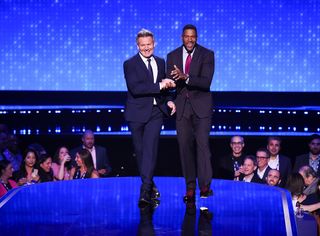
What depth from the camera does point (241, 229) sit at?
2.82 m

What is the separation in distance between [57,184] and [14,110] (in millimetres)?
2669

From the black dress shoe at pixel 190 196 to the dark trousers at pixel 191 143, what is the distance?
0.08 ft

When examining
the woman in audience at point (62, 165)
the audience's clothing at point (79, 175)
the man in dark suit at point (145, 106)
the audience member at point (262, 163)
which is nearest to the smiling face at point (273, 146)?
the audience member at point (262, 163)

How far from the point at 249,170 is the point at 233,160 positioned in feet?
1.49

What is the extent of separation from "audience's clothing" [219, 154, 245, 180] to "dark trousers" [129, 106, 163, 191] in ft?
6.74

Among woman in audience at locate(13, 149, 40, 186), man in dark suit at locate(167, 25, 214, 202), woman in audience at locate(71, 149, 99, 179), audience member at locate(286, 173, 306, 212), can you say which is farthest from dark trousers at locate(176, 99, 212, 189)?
woman in audience at locate(13, 149, 40, 186)

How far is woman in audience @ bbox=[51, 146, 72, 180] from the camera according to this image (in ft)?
17.1

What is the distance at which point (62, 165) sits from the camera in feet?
17.1

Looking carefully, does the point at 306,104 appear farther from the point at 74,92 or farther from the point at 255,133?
the point at 74,92

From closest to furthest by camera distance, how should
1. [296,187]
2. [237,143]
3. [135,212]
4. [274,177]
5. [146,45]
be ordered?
1. [135,212]
2. [146,45]
3. [296,187]
4. [274,177]
5. [237,143]

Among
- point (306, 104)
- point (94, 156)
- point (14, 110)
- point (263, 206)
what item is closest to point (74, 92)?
point (14, 110)

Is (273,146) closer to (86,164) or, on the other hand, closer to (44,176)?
(86,164)

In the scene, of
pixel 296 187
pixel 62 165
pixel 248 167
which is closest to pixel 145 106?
pixel 296 187

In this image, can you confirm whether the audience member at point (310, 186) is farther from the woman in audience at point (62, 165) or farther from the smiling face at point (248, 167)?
the woman in audience at point (62, 165)
